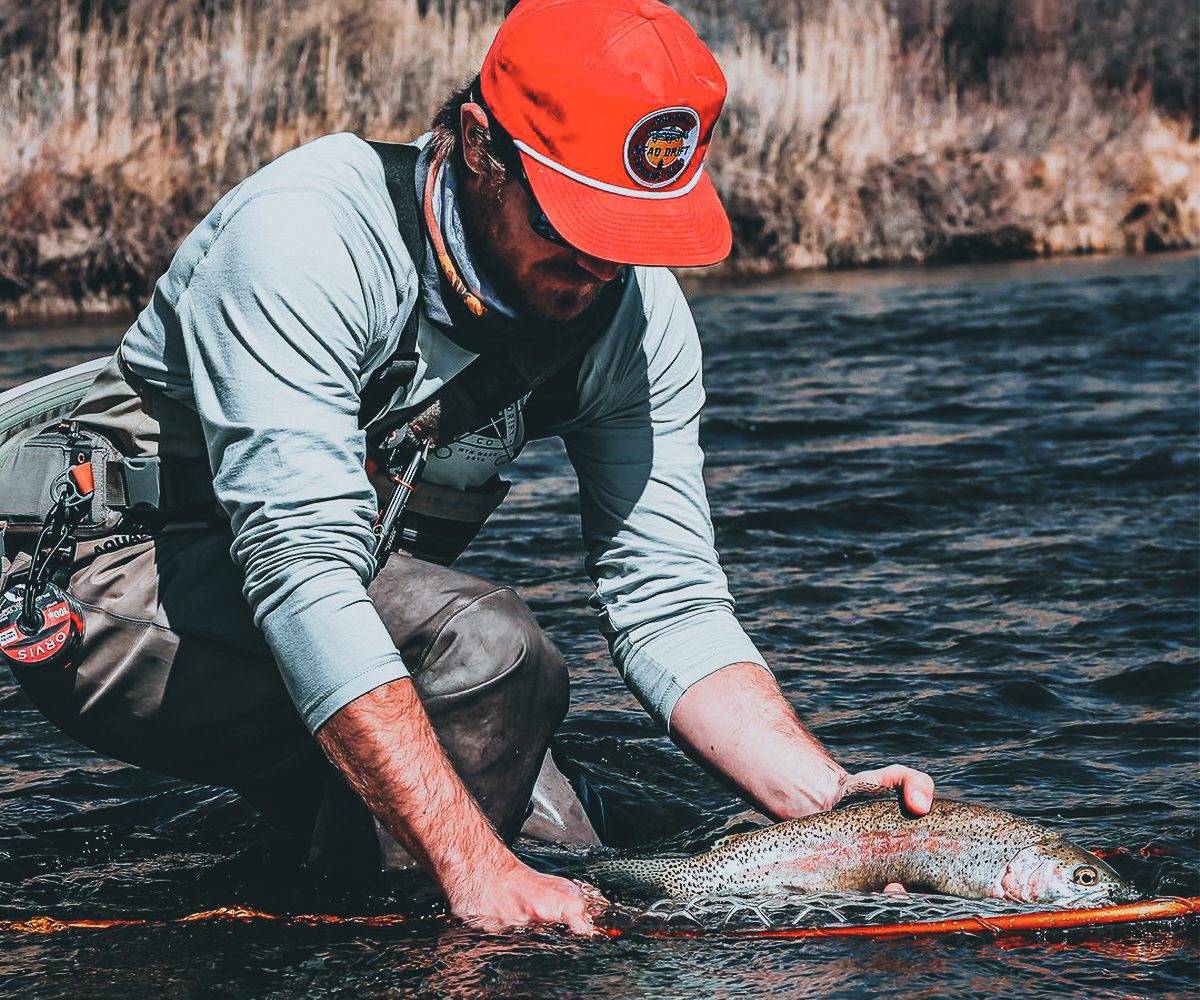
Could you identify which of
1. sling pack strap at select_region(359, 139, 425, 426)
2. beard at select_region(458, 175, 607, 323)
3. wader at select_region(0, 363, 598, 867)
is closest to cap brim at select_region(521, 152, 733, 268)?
beard at select_region(458, 175, 607, 323)

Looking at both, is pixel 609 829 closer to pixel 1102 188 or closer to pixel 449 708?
pixel 449 708

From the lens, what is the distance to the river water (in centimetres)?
298

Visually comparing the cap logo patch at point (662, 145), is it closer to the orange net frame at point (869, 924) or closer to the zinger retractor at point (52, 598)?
the zinger retractor at point (52, 598)

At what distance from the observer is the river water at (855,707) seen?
2.98 m

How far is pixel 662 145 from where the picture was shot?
9.64ft

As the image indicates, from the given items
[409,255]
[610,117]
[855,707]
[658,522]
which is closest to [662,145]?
[610,117]

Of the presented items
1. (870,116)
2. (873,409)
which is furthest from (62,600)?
(870,116)

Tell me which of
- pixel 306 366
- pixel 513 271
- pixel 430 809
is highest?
pixel 513 271

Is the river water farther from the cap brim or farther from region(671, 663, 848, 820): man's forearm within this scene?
the cap brim

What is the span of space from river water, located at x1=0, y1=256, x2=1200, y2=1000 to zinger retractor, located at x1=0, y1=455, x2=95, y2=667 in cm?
55

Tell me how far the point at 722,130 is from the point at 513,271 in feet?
56.3

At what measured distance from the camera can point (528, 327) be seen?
3193 mm

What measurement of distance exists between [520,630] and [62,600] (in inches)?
34.9

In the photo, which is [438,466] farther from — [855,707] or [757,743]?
[855,707]
